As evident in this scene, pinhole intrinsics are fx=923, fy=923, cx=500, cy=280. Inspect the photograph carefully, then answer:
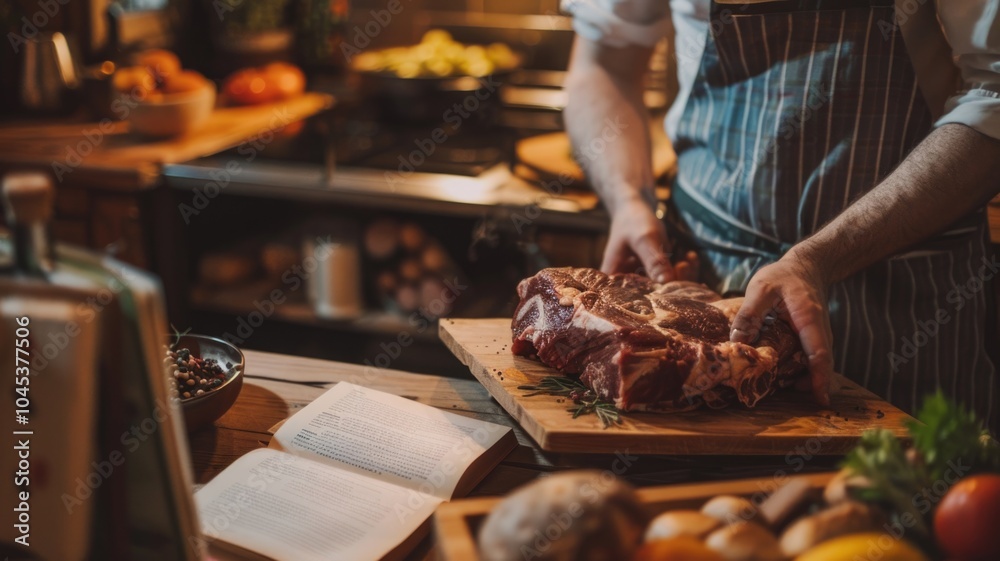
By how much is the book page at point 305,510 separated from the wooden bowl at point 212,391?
0.10 meters

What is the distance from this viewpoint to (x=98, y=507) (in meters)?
0.85

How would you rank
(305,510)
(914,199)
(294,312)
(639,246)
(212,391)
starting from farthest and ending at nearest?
(294,312), (639,246), (914,199), (212,391), (305,510)

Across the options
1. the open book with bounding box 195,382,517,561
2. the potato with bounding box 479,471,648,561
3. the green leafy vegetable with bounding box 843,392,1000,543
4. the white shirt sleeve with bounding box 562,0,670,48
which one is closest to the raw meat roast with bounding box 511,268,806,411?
the open book with bounding box 195,382,517,561

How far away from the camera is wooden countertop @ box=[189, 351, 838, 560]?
4.22 feet

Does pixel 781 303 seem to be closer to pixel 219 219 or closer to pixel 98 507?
pixel 98 507

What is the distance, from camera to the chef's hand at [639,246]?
5.78 ft

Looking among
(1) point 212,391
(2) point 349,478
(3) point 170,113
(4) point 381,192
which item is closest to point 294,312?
(4) point 381,192

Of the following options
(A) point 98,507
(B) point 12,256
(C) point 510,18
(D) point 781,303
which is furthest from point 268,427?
(C) point 510,18

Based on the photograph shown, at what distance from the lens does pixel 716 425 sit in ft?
4.36

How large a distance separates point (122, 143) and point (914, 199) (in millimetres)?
2336

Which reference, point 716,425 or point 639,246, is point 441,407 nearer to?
point 716,425

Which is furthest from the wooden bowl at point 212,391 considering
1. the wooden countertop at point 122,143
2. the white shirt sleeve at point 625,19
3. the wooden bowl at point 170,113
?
the wooden bowl at point 170,113

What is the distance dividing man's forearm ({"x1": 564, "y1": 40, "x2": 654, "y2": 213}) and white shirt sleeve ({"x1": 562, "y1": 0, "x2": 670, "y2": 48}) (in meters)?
0.05

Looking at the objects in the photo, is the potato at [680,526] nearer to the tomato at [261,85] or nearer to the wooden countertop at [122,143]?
the wooden countertop at [122,143]
